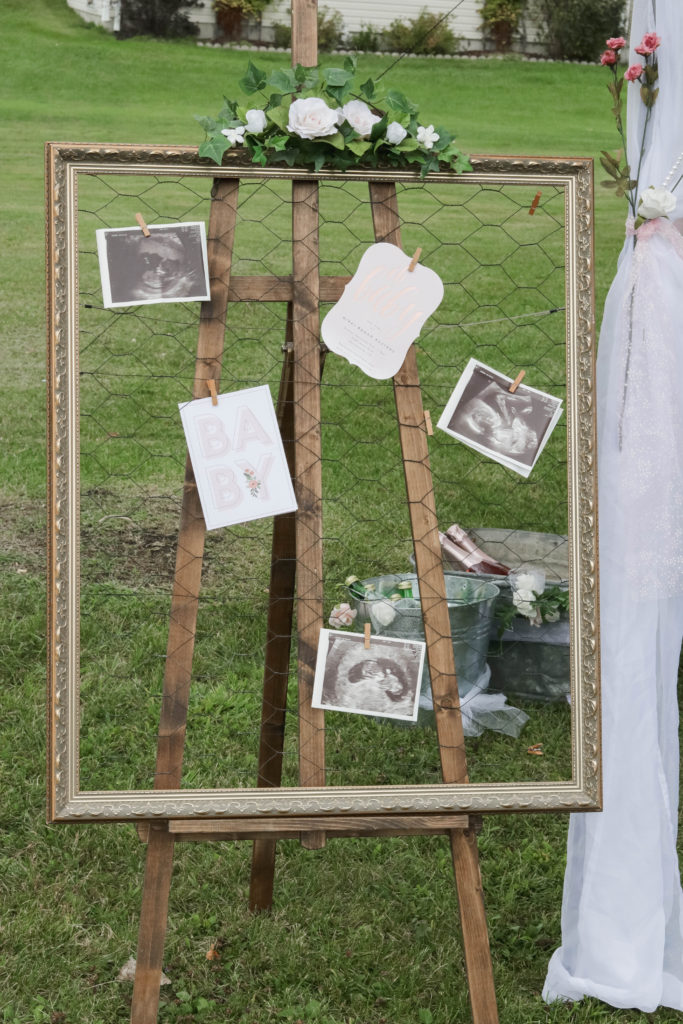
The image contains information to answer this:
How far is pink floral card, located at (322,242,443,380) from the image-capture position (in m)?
1.61

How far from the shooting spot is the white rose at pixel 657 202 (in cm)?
188

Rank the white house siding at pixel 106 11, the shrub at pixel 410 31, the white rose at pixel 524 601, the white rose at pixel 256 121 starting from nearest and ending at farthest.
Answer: the white rose at pixel 256 121
the white rose at pixel 524 601
the shrub at pixel 410 31
the white house siding at pixel 106 11

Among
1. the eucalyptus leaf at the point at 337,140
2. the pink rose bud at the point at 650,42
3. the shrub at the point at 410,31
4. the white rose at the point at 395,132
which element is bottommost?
the eucalyptus leaf at the point at 337,140

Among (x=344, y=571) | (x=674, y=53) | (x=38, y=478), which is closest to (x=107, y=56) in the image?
(x=38, y=478)

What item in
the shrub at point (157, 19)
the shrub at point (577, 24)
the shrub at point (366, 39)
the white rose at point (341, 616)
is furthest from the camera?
the shrub at point (157, 19)

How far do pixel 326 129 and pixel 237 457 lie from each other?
48 centimetres

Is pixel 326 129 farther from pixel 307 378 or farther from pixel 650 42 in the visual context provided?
pixel 650 42

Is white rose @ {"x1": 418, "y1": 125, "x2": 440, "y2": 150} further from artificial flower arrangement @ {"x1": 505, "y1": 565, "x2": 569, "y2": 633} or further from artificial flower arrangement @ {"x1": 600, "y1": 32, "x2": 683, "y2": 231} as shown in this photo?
artificial flower arrangement @ {"x1": 505, "y1": 565, "x2": 569, "y2": 633}

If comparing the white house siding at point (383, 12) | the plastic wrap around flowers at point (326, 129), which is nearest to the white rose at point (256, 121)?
the plastic wrap around flowers at point (326, 129)

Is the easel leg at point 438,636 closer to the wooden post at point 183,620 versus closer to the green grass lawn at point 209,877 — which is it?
the wooden post at point 183,620

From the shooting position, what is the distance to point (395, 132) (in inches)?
61.9

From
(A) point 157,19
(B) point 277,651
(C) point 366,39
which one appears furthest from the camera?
(A) point 157,19

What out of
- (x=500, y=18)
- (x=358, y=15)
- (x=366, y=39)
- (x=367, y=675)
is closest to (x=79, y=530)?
(x=367, y=675)

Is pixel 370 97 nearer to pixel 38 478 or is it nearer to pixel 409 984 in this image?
pixel 409 984
